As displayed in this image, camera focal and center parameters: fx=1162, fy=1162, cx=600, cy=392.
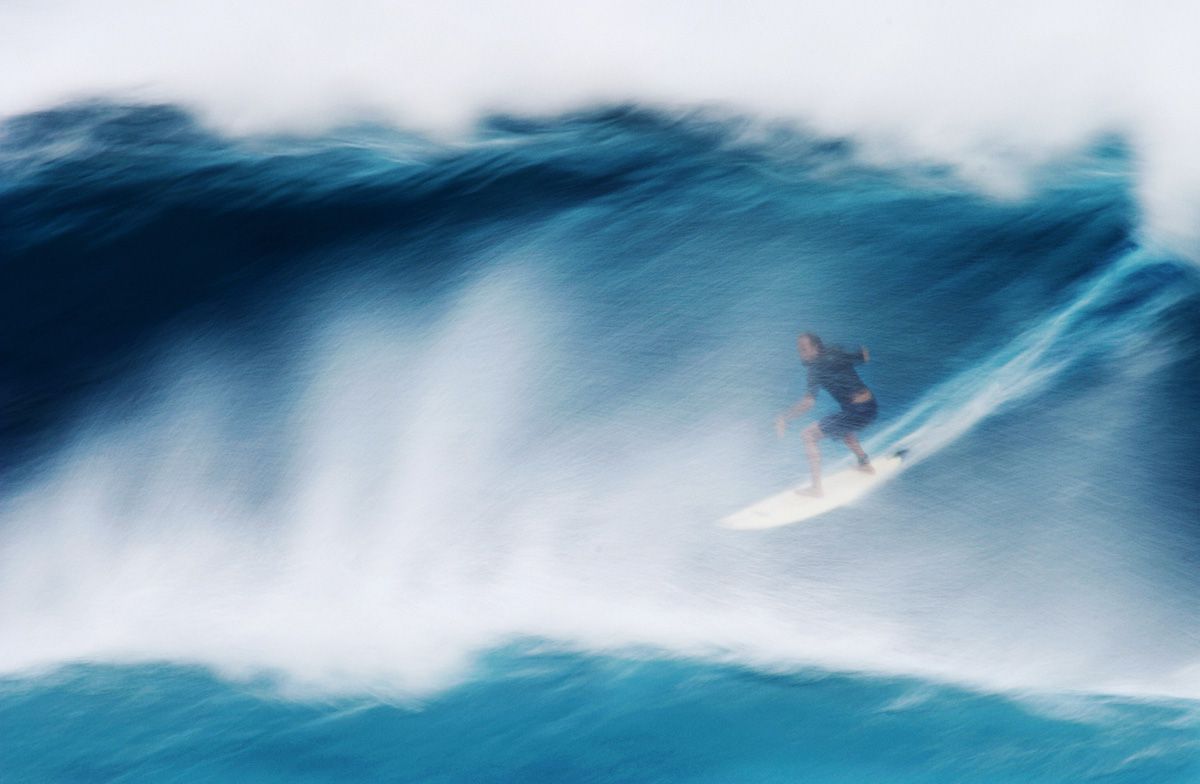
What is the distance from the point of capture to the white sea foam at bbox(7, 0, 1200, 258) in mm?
Result: 9477

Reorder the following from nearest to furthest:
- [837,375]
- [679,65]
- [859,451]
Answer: [859,451] < [837,375] < [679,65]

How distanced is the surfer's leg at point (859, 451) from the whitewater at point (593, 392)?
12cm

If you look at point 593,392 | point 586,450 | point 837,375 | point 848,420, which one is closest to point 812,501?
point 848,420

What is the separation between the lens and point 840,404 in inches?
297

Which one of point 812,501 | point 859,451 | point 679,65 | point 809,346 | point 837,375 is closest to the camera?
point 812,501

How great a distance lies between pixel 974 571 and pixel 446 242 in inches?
175

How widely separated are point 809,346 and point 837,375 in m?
0.33

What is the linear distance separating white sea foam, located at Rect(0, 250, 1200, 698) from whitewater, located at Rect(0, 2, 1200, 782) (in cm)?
2

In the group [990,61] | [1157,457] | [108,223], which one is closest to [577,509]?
[1157,457]

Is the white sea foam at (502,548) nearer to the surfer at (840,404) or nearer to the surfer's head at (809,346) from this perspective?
the surfer at (840,404)

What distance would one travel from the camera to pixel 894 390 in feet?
25.4

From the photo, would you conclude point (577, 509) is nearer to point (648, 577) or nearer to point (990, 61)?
point (648, 577)

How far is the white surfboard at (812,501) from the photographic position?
7.28m

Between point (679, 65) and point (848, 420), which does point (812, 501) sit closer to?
point (848, 420)
